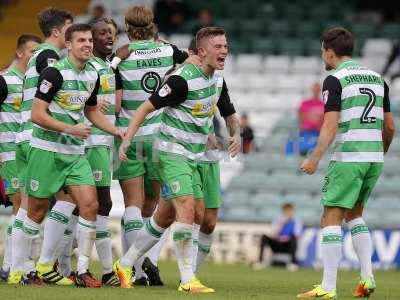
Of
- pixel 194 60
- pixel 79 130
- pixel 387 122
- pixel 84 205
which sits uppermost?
pixel 194 60

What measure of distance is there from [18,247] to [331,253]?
9.78 feet

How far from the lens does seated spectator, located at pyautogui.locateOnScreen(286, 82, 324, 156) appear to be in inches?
847

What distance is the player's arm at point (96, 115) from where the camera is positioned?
11.5 meters

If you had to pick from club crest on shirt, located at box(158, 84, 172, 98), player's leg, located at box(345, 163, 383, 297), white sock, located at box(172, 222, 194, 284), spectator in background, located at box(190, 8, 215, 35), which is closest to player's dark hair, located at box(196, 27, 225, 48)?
club crest on shirt, located at box(158, 84, 172, 98)

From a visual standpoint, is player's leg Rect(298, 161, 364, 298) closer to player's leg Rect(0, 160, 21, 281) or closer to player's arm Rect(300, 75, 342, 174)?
player's arm Rect(300, 75, 342, 174)

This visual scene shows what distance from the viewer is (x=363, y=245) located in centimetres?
1112

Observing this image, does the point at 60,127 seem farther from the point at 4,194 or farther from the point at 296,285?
the point at 296,285

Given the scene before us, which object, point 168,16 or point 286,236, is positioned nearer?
point 286,236

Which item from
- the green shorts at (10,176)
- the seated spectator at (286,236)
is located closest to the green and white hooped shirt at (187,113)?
the green shorts at (10,176)

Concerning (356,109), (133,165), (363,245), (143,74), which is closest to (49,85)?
(143,74)

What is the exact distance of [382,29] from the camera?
85.0ft

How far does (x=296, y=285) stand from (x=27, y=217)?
350cm

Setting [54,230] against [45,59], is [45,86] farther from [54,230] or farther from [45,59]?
[54,230]

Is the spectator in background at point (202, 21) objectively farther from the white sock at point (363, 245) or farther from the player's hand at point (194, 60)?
the white sock at point (363, 245)
